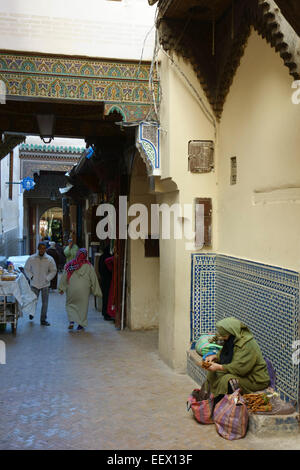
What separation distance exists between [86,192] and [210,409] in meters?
12.2

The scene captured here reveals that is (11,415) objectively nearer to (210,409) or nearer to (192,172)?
(210,409)

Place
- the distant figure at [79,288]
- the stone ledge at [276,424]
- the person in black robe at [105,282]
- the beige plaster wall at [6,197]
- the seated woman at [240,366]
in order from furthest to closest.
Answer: the beige plaster wall at [6,197] → the person in black robe at [105,282] → the distant figure at [79,288] → the seated woman at [240,366] → the stone ledge at [276,424]

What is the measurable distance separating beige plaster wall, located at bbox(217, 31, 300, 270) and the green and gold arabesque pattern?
1135mm

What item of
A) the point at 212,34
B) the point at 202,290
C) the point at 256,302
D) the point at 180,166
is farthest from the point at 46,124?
the point at 256,302

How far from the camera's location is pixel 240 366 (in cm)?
436

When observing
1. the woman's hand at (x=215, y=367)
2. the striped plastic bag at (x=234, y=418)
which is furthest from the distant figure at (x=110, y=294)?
the striped plastic bag at (x=234, y=418)

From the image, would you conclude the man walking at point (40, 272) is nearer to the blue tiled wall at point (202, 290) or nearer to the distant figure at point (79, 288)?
the distant figure at point (79, 288)

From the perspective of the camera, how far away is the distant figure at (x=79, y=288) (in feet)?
29.5

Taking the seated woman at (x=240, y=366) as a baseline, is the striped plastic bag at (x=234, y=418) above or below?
below

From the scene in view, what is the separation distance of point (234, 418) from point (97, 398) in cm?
173

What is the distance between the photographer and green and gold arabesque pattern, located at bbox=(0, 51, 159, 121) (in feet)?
19.8

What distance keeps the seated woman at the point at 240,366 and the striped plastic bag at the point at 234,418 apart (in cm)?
14

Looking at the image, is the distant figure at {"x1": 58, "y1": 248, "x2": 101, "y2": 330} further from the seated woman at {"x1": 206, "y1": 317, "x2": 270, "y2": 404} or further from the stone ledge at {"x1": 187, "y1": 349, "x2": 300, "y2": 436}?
the stone ledge at {"x1": 187, "y1": 349, "x2": 300, "y2": 436}

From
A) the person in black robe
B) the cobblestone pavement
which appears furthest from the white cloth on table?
the person in black robe
